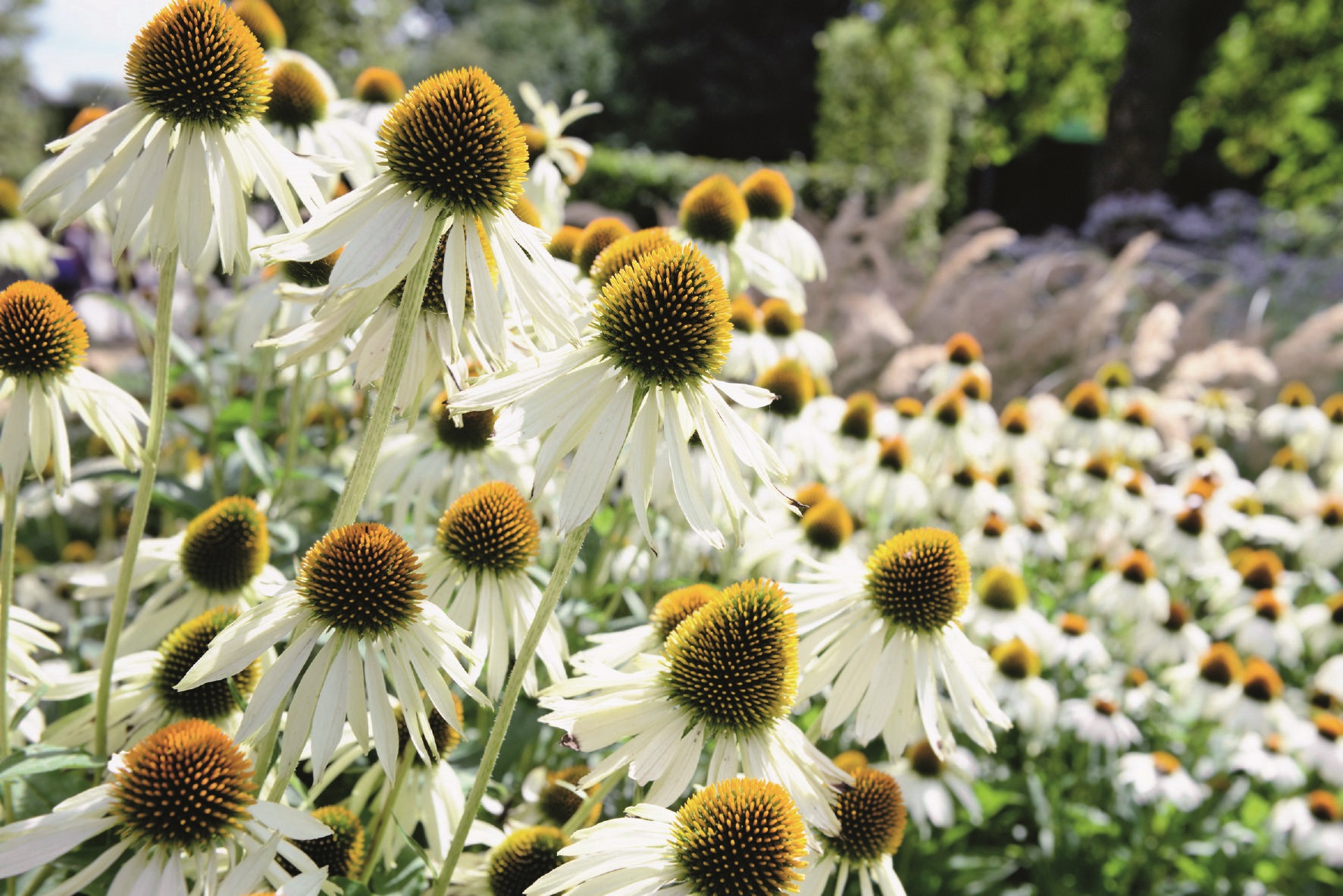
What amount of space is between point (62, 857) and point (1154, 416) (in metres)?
3.74

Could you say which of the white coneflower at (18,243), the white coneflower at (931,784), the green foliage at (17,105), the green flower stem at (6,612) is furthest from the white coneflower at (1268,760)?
the green foliage at (17,105)

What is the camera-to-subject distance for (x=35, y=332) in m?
1.01

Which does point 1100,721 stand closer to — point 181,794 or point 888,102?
point 181,794

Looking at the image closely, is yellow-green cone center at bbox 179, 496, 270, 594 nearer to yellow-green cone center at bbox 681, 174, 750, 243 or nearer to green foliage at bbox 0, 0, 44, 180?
yellow-green cone center at bbox 681, 174, 750, 243

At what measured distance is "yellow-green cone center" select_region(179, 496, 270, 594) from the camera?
46.5 inches

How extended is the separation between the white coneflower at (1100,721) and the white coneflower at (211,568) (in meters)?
2.08

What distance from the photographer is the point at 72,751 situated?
0.98 meters

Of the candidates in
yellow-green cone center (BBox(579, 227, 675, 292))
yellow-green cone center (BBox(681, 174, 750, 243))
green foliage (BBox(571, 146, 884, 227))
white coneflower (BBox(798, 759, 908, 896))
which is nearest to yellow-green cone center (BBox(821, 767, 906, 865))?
white coneflower (BBox(798, 759, 908, 896))

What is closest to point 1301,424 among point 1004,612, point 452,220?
point 1004,612

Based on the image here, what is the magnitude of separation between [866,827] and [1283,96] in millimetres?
14678

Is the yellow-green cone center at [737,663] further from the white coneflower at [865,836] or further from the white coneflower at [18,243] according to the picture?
the white coneflower at [18,243]

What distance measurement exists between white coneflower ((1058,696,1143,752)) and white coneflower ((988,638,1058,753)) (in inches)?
3.4

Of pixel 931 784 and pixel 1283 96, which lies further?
pixel 1283 96

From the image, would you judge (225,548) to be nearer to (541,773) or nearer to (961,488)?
(541,773)
